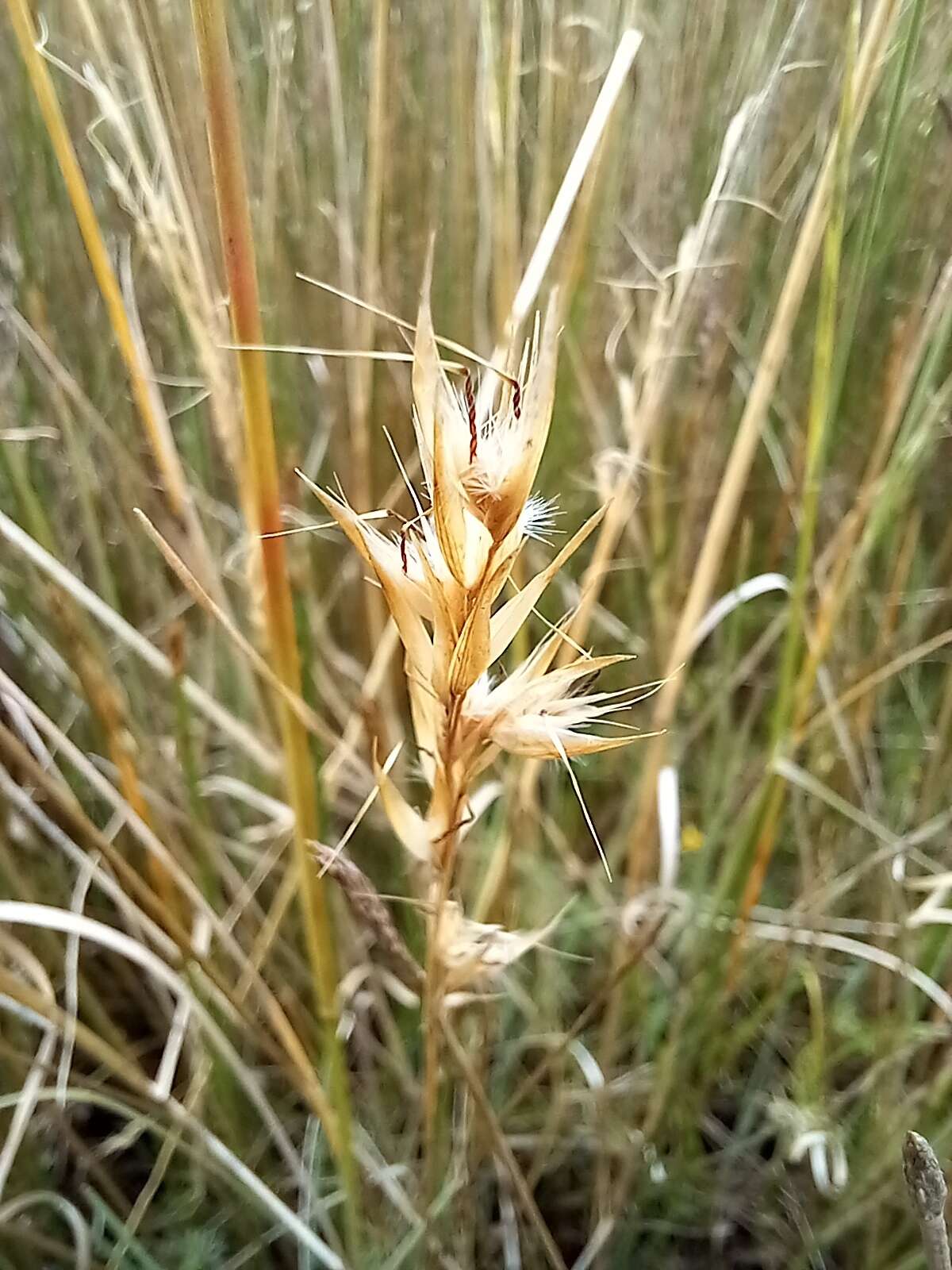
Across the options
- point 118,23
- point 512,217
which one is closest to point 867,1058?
point 512,217

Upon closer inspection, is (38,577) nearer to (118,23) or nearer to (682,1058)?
(118,23)

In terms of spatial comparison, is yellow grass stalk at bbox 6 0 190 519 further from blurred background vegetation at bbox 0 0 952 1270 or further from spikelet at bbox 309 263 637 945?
spikelet at bbox 309 263 637 945

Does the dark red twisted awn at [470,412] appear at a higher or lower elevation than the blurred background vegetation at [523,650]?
higher

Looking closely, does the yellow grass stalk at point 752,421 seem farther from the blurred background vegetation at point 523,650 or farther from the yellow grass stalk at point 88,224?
the yellow grass stalk at point 88,224

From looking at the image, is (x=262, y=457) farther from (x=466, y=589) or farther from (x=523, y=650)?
(x=523, y=650)

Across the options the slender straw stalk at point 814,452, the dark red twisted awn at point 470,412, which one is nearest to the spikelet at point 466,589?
the dark red twisted awn at point 470,412

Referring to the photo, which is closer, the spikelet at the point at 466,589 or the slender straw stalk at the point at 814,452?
the spikelet at the point at 466,589

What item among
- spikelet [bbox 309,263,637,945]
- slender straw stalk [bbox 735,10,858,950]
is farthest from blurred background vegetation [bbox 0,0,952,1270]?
spikelet [bbox 309,263,637,945]
